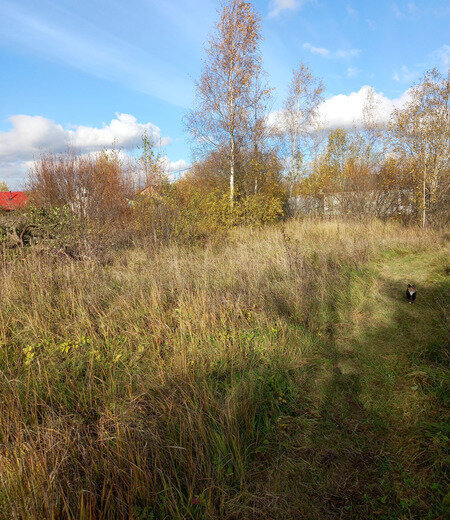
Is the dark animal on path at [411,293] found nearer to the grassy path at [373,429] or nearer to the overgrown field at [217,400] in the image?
the overgrown field at [217,400]

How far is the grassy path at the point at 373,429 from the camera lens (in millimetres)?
1821

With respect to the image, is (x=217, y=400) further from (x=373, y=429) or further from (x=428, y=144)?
(x=428, y=144)

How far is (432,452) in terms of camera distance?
6.77ft

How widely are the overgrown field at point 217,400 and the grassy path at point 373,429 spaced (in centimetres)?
1

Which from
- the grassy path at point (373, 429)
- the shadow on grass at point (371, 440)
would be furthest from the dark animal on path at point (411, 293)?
the shadow on grass at point (371, 440)

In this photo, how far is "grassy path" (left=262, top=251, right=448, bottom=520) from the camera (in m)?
1.82

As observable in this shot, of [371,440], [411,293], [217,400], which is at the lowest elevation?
[371,440]

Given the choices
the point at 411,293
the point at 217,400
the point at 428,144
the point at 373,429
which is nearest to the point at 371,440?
the point at 373,429

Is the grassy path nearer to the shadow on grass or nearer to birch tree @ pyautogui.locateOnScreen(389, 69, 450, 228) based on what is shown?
the shadow on grass

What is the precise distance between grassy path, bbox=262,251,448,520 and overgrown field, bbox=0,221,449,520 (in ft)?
0.04

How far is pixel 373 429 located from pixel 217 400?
1265 millimetres

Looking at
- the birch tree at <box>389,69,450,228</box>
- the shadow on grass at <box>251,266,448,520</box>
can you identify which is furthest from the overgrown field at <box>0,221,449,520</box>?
the birch tree at <box>389,69,450,228</box>

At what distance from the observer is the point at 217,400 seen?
2.39 metres

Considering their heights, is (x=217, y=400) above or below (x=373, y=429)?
above
